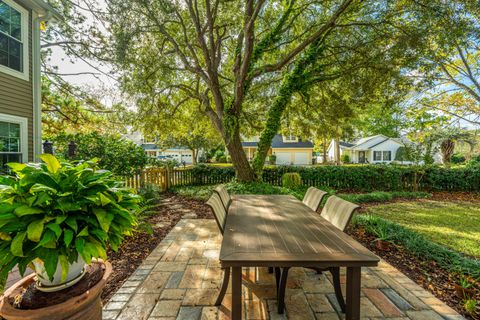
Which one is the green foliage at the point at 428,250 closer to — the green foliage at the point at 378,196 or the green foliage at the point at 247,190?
the green foliage at the point at 247,190

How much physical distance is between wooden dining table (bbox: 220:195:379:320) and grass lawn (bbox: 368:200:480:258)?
3.36 m

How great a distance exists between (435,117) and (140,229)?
15557 millimetres

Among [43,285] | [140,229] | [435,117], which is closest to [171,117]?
[140,229]

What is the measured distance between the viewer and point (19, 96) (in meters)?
5.45

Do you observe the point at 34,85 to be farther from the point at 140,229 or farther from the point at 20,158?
the point at 140,229

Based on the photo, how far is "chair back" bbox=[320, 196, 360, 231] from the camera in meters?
2.31

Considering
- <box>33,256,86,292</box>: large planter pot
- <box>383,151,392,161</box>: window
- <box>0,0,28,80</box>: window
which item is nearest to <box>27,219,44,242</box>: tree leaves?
<box>33,256,86,292</box>: large planter pot

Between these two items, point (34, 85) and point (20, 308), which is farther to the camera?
point (34, 85)

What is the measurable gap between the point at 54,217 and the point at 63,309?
64cm

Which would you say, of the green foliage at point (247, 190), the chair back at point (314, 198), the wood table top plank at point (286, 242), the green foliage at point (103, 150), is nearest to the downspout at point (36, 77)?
the green foliage at point (103, 150)

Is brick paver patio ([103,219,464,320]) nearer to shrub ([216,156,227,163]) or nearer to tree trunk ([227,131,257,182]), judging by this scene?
tree trunk ([227,131,257,182])

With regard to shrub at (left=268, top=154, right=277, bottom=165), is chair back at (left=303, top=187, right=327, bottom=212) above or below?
below

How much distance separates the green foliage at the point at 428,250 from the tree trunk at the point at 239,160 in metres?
4.18

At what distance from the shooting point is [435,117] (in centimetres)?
1208
